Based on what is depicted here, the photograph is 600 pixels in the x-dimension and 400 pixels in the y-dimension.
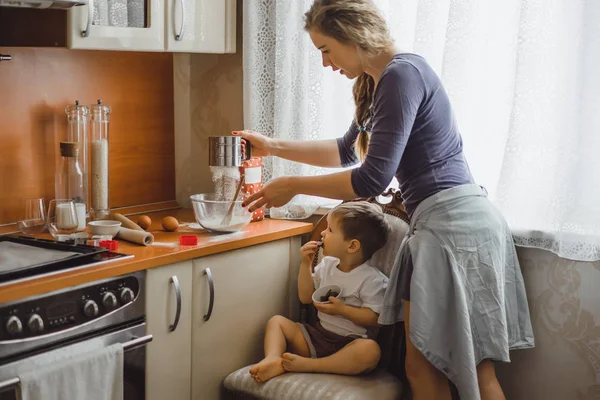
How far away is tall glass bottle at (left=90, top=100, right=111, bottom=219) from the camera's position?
272cm

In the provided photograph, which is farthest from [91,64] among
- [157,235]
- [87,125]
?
[157,235]

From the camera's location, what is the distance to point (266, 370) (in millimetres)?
2408

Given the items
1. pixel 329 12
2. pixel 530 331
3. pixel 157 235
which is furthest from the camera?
pixel 157 235

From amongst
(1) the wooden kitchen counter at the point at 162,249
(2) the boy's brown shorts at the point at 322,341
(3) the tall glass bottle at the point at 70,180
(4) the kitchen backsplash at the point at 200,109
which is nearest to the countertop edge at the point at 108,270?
(1) the wooden kitchen counter at the point at 162,249

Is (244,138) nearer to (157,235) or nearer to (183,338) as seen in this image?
(157,235)

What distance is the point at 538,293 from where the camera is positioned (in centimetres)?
249

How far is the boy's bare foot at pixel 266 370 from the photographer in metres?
2.40

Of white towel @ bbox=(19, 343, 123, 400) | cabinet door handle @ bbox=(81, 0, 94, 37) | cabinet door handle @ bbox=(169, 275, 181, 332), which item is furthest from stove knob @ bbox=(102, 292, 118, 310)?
cabinet door handle @ bbox=(81, 0, 94, 37)

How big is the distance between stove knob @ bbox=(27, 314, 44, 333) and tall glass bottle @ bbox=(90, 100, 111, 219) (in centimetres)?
80

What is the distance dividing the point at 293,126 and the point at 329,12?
67 cm

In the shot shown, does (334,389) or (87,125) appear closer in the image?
(334,389)

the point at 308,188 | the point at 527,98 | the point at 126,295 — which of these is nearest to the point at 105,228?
the point at 126,295

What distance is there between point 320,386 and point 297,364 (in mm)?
127

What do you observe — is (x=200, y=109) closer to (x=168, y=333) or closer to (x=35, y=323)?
(x=168, y=333)
